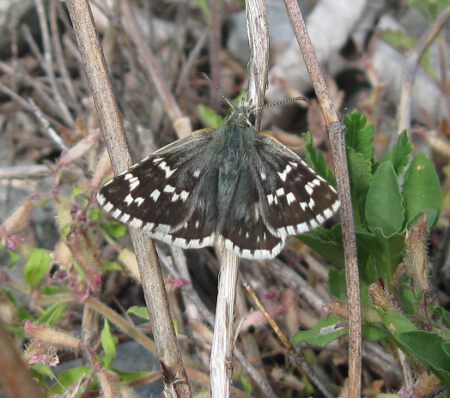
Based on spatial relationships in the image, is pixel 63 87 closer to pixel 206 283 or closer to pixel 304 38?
pixel 206 283

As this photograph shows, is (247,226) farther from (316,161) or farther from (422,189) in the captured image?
(422,189)

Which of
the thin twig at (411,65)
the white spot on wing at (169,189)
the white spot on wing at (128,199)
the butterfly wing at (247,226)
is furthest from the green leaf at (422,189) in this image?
the thin twig at (411,65)

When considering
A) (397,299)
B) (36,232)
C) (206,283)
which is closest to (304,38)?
(397,299)

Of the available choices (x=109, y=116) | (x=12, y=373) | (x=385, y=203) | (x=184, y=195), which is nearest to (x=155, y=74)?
(x=184, y=195)

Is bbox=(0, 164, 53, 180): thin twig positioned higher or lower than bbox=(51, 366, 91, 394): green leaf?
higher

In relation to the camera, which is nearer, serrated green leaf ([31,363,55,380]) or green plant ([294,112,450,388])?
green plant ([294,112,450,388])

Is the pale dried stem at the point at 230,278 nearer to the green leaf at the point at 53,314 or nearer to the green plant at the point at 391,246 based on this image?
the green plant at the point at 391,246

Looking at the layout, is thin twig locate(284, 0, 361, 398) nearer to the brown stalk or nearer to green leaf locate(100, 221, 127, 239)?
the brown stalk

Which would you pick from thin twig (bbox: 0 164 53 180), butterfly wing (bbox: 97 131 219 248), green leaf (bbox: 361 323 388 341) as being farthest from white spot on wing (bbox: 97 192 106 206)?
thin twig (bbox: 0 164 53 180)
